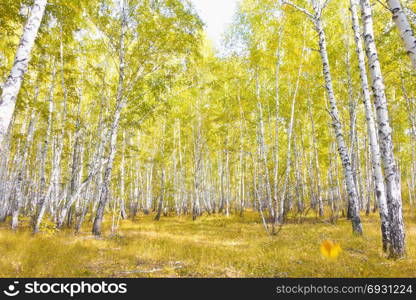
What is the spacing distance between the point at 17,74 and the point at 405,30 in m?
6.37

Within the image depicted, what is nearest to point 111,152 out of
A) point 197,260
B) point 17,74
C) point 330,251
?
point 197,260

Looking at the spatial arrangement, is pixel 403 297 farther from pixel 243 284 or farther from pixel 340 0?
pixel 340 0

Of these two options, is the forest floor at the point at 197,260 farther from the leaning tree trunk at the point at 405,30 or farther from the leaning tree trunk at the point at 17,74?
the leaning tree trunk at the point at 405,30

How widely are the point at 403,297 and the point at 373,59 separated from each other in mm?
5263

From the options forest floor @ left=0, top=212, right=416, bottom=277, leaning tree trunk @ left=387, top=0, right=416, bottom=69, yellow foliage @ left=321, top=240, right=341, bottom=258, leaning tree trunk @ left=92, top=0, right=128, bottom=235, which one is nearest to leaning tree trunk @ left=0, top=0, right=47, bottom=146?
forest floor @ left=0, top=212, right=416, bottom=277

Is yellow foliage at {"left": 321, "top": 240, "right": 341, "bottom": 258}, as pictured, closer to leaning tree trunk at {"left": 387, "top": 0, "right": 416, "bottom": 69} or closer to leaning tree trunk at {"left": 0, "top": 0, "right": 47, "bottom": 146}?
leaning tree trunk at {"left": 387, "top": 0, "right": 416, "bottom": 69}

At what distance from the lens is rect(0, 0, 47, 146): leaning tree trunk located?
3.76 meters

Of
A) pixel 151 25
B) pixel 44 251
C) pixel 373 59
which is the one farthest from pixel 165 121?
pixel 373 59

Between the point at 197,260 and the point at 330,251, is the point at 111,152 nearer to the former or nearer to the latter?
the point at 197,260

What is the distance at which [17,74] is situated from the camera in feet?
13.1

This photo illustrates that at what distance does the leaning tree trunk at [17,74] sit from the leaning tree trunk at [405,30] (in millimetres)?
6148

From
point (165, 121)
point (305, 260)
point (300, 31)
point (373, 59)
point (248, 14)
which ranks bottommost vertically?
point (305, 260)

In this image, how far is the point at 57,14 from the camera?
30.2 ft

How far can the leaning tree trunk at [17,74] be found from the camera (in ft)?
12.3
